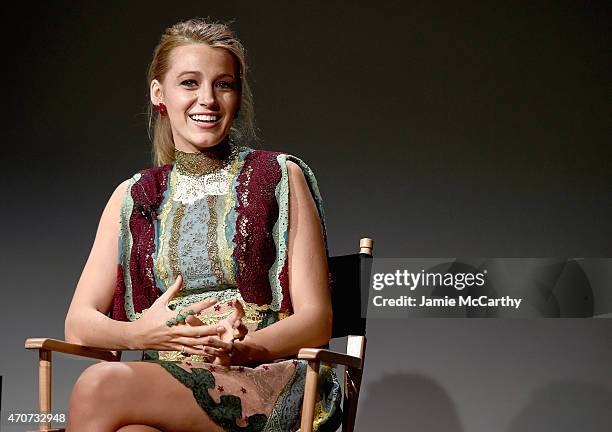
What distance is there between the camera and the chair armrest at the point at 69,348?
7.29 feet

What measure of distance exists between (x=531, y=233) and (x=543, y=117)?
413 millimetres

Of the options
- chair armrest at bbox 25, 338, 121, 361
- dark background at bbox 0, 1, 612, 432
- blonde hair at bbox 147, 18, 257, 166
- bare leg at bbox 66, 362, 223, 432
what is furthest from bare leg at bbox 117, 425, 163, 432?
dark background at bbox 0, 1, 612, 432

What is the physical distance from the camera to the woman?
2033 millimetres

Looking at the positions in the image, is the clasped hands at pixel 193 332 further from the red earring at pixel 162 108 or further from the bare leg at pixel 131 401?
the red earring at pixel 162 108

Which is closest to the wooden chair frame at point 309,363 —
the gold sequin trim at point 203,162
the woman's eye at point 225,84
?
the gold sequin trim at point 203,162

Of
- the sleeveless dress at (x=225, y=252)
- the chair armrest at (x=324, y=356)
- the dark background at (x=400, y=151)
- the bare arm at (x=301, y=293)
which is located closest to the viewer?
the chair armrest at (x=324, y=356)

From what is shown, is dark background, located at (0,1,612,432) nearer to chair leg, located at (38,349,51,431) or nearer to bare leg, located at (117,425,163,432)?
chair leg, located at (38,349,51,431)

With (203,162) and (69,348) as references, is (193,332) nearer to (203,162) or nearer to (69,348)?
(69,348)

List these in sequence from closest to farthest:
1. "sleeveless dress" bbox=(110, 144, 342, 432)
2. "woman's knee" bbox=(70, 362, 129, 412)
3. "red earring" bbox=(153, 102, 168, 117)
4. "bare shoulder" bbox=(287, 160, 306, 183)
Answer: "woman's knee" bbox=(70, 362, 129, 412) → "sleeveless dress" bbox=(110, 144, 342, 432) → "bare shoulder" bbox=(287, 160, 306, 183) → "red earring" bbox=(153, 102, 168, 117)

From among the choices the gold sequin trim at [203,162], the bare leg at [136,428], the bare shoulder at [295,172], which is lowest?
the bare leg at [136,428]

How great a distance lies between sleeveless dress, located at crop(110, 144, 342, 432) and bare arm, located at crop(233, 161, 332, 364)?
0.03m

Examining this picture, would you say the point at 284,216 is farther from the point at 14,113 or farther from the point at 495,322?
the point at 14,113

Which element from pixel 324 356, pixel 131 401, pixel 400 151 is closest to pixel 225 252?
pixel 324 356

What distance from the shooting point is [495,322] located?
321 cm
